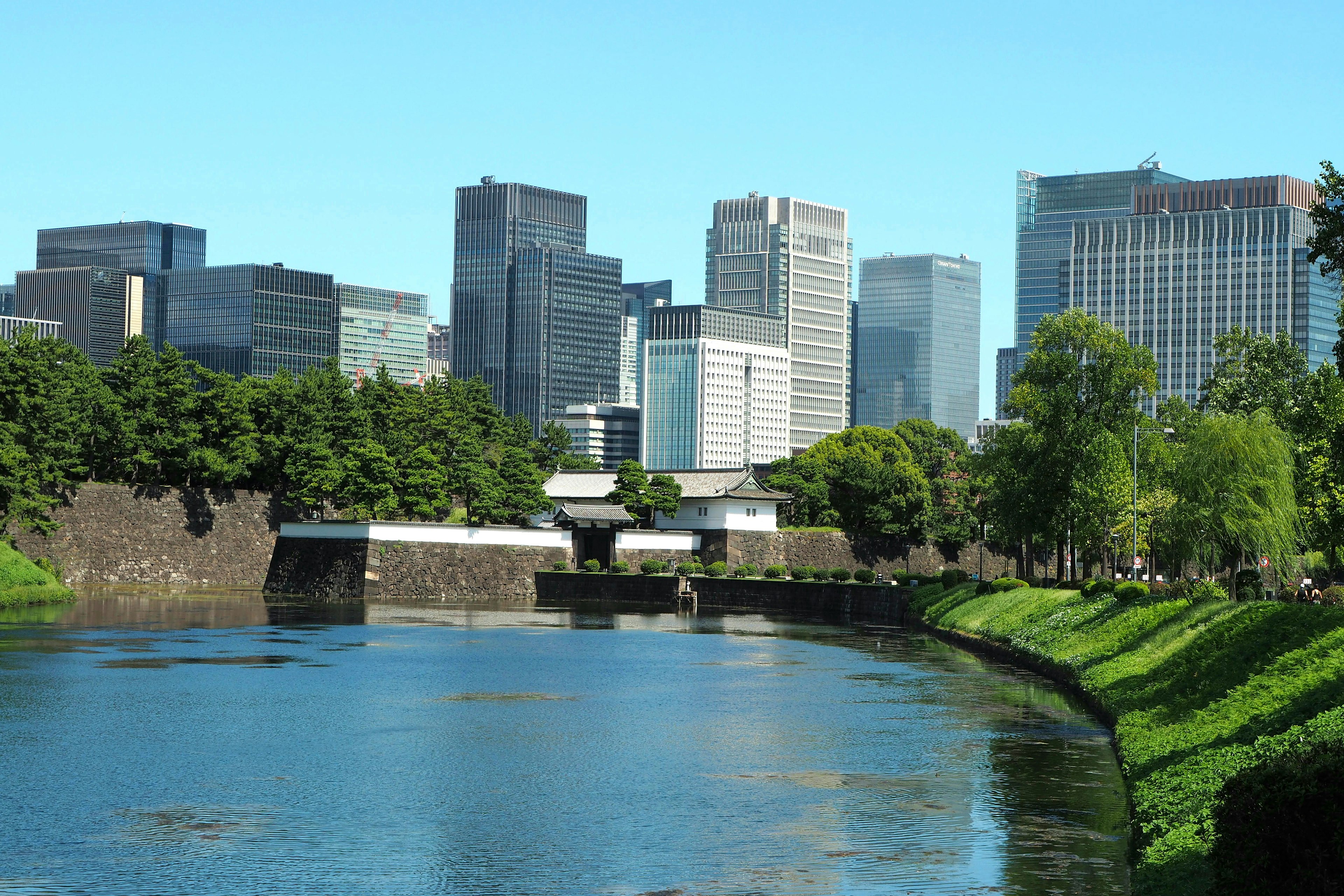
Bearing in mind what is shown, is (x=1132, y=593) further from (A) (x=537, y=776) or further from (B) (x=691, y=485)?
(B) (x=691, y=485)

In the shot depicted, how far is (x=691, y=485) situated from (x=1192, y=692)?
65340mm

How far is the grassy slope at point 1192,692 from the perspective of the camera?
15.3 metres

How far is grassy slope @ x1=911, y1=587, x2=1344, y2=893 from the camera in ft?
50.3

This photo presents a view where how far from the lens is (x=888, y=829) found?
1852cm

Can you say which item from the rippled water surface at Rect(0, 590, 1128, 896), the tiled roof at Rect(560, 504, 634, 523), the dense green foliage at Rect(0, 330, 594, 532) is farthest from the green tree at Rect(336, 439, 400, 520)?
the rippled water surface at Rect(0, 590, 1128, 896)

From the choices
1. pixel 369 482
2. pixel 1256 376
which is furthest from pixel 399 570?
pixel 1256 376

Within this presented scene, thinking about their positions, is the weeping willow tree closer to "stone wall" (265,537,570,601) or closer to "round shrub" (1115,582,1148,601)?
"round shrub" (1115,582,1148,601)

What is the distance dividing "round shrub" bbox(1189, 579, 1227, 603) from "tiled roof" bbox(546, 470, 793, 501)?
4418cm

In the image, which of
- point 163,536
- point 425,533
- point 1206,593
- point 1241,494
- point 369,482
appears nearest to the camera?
point 1206,593

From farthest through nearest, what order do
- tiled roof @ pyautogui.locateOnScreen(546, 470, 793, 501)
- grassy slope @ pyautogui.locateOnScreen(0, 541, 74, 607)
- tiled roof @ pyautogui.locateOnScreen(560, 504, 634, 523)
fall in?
tiled roof @ pyautogui.locateOnScreen(546, 470, 793, 501) → tiled roof @ pyautogui.locateOnScreen(560, 504, 634, 523) → grassy slope @ pyautogui.locateOnScreen(0, 541, 74, 607)

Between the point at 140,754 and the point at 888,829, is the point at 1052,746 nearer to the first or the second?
the point at 888,829

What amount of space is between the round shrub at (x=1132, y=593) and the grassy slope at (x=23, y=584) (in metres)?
42.3

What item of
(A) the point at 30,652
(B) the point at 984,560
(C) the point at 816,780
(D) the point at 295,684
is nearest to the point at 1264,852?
(C) the point at 816,780

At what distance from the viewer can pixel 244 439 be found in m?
77.0
